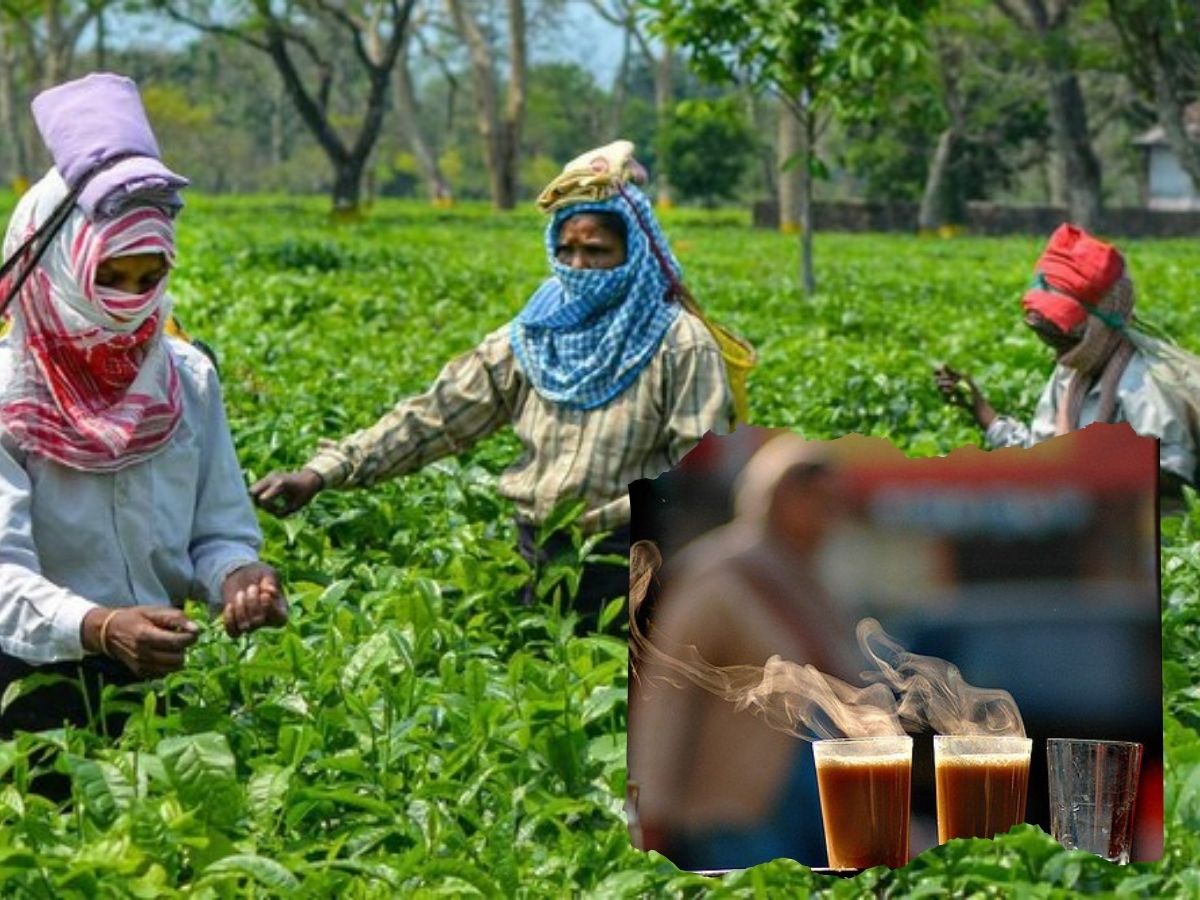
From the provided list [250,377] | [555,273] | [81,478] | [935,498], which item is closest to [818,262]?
[250,377]

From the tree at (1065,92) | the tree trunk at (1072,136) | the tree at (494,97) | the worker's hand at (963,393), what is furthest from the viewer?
the tree at (494,97)

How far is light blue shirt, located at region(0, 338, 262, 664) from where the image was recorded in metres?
3.20

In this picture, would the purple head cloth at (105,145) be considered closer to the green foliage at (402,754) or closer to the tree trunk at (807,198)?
the green foliage at (402,754)

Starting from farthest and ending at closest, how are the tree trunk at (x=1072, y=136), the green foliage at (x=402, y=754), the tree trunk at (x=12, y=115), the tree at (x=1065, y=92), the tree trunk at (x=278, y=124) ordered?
the tree trunk at (x=278, y=124) < the tree trunk at (x=12, y=115) < the tree trunk at (x=1072, y=136) < the tree at (x=1065, y=92) < the green foliage at (x=402, y=754)

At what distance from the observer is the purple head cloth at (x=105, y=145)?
318 centimetres

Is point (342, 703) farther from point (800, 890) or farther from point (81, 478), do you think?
point (800, 890)

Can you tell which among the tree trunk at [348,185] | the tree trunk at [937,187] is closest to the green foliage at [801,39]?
the tree trunk at [348,185]

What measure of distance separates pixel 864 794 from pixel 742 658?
0.40ft

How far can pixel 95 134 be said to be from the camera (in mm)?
3252

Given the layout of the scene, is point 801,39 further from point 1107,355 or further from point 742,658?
point 742,658

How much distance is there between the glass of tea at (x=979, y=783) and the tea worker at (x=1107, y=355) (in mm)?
3862

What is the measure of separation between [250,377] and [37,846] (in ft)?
22.9

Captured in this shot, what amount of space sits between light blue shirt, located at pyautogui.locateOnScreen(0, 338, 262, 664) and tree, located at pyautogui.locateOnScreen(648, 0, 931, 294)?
12.8m

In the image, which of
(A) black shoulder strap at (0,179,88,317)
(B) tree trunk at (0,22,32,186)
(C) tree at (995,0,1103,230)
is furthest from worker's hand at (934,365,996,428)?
(B) tree trunk at (0,22,32,186)
